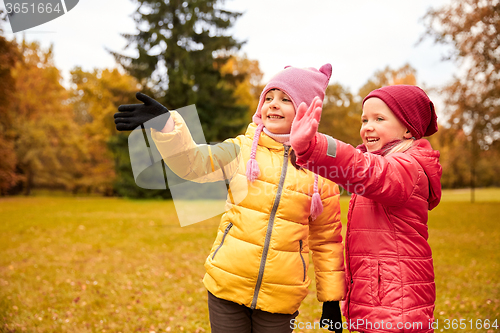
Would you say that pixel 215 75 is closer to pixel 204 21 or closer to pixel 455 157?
pixel 204 21

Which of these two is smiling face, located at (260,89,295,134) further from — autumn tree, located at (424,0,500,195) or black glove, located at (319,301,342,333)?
autumn tree, located at (424,0,500,195)

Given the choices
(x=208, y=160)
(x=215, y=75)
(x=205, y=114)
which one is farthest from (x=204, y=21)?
(x=208, y=160)

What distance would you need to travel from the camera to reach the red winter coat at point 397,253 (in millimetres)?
1670

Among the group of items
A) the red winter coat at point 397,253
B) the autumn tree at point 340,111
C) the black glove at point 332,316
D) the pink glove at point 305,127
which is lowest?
the black glove at point 332,316

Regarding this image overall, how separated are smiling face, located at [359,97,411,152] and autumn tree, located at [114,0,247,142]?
18.4 m

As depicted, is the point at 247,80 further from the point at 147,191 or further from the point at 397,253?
the point at 397,253

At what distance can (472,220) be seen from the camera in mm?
13922

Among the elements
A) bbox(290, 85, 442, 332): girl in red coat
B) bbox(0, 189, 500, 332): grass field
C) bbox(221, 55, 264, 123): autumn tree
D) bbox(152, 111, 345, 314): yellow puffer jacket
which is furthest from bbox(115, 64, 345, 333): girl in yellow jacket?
bbox(221, 55, 264, 123): autumn tree

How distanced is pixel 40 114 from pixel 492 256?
31.4m

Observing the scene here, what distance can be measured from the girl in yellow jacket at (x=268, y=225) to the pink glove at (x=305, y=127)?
509 millimetres

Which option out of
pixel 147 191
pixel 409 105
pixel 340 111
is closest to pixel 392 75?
pixel 340 111

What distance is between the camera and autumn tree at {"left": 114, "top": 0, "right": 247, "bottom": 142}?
20.2 m

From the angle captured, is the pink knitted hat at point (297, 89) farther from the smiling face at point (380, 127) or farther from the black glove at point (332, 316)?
the black glove at point (332, 316)

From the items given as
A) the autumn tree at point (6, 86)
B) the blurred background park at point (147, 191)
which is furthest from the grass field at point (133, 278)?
the autumn tree at point (6, 86)
